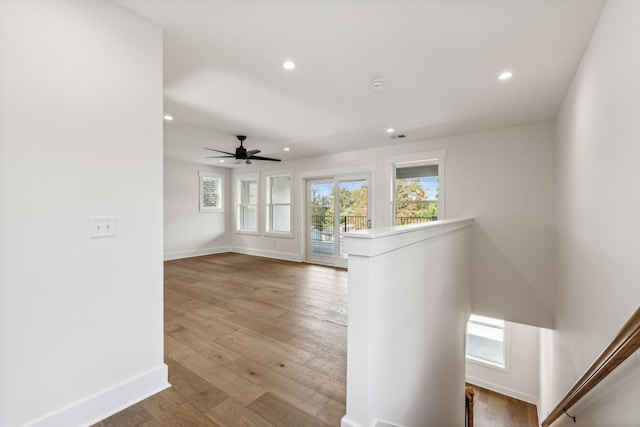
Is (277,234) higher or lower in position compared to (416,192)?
lower

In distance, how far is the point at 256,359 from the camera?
218 cm

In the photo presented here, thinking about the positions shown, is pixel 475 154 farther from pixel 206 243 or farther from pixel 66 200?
pixel 206 243

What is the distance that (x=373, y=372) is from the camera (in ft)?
4.66

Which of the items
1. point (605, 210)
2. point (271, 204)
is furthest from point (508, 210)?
point (271, 204)

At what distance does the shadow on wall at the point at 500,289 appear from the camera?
3.72m

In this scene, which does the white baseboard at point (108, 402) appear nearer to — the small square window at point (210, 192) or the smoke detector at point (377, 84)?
the smoke detector at point (377, 84)

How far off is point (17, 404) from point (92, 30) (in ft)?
6.32

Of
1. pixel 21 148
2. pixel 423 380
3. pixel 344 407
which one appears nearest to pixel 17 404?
pixel 21 148

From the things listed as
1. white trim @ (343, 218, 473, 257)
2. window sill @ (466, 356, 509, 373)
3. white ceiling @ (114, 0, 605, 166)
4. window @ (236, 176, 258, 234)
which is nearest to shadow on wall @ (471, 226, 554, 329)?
window sill @ (466, 356, 509, 373)

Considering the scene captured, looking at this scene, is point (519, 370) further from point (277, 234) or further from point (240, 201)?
point (240, 201)

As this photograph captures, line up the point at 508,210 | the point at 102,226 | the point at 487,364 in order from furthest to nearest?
the point at 487,364
the point at 508,210
the point at 102,226

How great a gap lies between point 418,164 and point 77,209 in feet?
15.5

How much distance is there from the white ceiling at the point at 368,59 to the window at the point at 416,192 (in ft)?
3.36

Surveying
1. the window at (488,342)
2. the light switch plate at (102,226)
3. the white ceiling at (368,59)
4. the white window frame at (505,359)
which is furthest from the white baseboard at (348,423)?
the window at (488,342)
